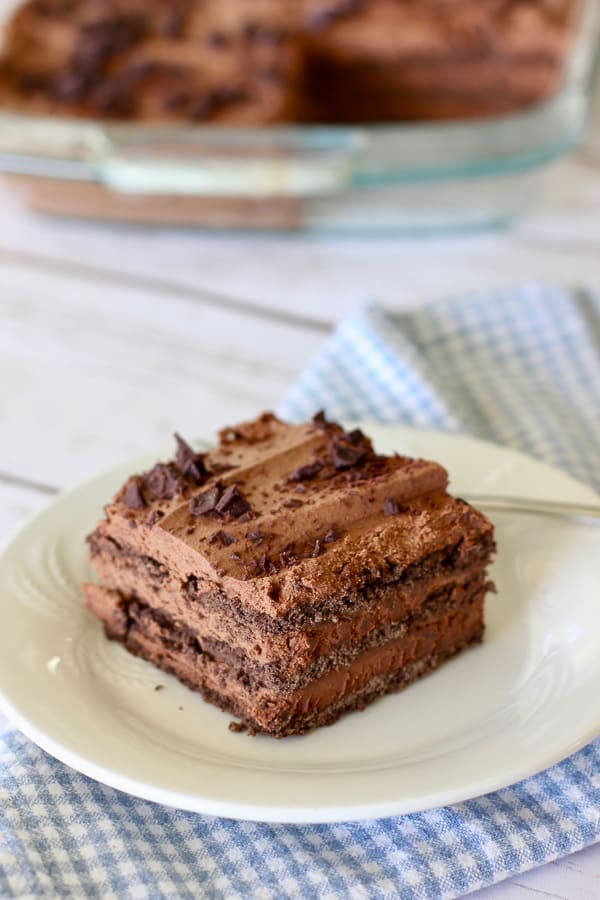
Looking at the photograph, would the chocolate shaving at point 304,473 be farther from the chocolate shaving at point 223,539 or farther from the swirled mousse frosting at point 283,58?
the swirled mousse frosting at point 283,58

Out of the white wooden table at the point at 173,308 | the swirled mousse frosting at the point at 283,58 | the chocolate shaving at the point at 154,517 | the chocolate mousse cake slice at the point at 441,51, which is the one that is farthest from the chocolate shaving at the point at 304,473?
the chocolate mousse cake slice at the point at 441,51

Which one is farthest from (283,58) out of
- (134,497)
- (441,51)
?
(134,497)

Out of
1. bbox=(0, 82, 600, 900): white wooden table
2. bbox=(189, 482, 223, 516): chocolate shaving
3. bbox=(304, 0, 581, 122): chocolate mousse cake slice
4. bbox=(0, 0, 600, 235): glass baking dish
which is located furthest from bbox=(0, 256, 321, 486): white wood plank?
bbox=(304, 0, 581, 122): chocolate mousse cake slice

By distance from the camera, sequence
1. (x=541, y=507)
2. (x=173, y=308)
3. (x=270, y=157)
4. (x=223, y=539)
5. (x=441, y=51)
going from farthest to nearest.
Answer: (x=441, y=51), (x=173, y=308), (x=270, y=157), (x=541, y=507), (x=223, y=539)

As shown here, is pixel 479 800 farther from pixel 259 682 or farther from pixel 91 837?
pixel 91 837

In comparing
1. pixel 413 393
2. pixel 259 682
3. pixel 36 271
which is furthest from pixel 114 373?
pixel 259 682

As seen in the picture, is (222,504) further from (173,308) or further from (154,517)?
(173,308)
